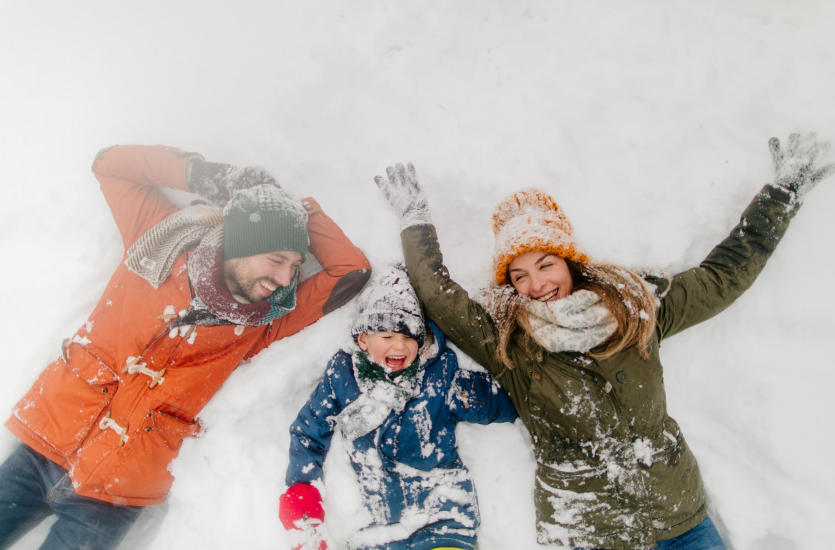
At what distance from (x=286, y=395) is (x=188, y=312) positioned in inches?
33.7

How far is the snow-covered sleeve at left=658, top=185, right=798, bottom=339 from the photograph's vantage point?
2.53 metres

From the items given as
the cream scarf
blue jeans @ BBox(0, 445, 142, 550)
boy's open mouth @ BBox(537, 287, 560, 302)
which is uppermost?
boy's open mouth @ BBox(537, 287, 560, 302)

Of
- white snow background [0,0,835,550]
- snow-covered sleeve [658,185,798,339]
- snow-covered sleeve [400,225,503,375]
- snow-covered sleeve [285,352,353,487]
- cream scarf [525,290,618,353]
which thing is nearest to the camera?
cream scarf [525,290,618,353]

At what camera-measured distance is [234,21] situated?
3.14m

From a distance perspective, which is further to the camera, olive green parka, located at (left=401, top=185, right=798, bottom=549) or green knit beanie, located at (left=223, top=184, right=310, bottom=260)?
green knit beanie, located at (left=223, top=184, right=310, bottom=260)

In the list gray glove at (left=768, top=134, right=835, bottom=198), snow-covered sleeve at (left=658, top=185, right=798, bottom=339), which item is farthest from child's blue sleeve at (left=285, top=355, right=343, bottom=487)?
gray glove at (left=768, top=134, right=835, bottom=198)

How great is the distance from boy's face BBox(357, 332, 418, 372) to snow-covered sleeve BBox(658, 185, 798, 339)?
1.33m

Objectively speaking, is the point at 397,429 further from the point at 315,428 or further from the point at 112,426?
the point at 112,426

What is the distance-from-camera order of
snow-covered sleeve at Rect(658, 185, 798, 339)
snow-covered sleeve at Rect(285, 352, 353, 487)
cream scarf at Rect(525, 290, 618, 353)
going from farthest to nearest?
snow-covered sleeve at Rect(285, 352, 353, 487)
snow-covered sleeve at Rect(658, 185, 798, 339)
cream scarf at Rect(525, 290, 618, 353)

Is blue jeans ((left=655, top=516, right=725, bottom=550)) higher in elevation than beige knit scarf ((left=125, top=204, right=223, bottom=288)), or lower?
lower

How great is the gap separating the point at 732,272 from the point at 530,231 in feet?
3.71

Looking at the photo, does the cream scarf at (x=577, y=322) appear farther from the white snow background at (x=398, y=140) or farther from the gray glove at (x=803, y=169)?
the gray glove at (x=803, y=169)

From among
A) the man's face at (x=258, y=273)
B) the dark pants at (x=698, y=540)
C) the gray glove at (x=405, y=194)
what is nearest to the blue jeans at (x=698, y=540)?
the dark pants at (x=698, y=540)

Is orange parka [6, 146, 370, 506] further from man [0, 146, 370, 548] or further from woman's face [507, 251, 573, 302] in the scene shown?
woman's face [507, 251, 573, 302]
